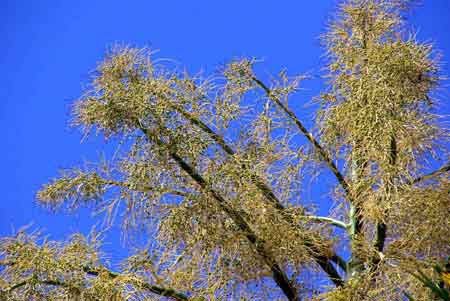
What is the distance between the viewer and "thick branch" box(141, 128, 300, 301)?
3.64 meters

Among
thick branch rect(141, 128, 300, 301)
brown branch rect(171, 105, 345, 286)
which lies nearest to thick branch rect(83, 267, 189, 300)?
thick branch rect(141, 128, 300, 301)

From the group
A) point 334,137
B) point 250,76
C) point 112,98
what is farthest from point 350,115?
point 112,98

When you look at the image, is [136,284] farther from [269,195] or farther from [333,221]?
[333,221]

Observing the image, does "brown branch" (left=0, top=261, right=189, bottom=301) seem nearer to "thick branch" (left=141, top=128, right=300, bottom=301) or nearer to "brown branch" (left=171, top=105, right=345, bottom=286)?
"thick branch" (left=141, top=128, right=300, bottom=301)

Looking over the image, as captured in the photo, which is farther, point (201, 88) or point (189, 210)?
point (201, 88)

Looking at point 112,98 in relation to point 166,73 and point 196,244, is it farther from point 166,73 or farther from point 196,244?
point 196,244

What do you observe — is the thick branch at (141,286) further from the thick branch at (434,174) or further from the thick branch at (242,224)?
the thick branch at (434,174)

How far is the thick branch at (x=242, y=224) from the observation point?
364cm

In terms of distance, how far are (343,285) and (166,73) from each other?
44.5 inches

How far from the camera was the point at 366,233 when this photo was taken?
3.82 metres

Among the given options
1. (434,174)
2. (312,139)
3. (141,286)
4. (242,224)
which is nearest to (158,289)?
(141,286)

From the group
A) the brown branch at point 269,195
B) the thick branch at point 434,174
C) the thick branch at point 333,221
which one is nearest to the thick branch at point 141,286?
the brown branch at point 269,195

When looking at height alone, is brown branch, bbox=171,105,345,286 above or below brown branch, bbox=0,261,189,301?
above

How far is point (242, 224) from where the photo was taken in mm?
3643
